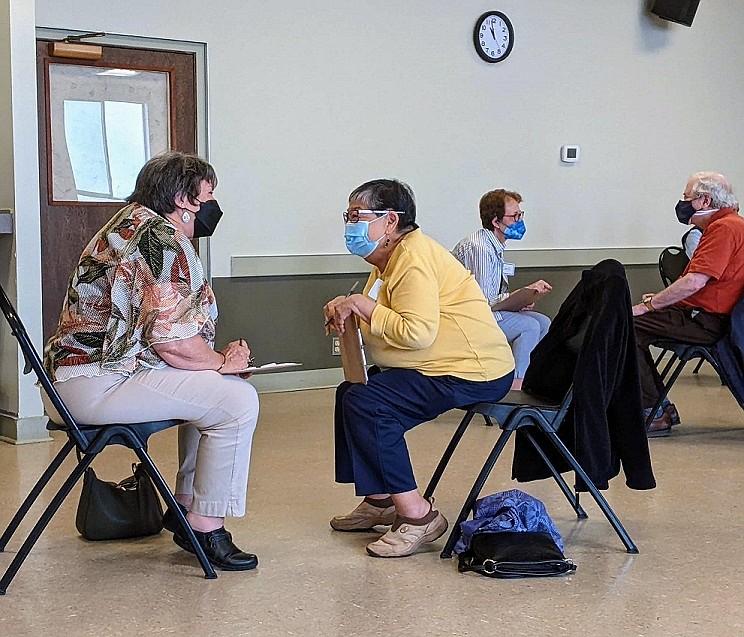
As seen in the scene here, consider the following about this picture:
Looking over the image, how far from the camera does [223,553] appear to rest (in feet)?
10.5

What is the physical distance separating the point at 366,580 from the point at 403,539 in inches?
9.8

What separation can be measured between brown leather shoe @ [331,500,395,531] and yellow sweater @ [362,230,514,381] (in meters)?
0.49

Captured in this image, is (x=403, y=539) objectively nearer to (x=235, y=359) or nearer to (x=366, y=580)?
(x=366, y=580)

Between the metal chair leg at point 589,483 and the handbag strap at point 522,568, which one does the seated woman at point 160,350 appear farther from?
the metal chair leg at point 589,483

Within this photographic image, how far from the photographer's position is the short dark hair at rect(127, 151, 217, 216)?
3193mm

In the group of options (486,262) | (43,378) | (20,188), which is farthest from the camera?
(486,262)

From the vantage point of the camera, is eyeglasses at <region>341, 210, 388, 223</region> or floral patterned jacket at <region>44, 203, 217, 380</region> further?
eyeglasses at <region>341, 210, 388, 223</region>

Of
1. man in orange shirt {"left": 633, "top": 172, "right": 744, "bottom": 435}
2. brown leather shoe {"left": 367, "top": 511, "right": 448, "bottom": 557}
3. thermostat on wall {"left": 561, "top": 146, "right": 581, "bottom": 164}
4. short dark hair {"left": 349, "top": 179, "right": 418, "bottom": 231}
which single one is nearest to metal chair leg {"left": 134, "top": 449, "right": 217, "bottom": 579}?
brown leather shoe {"left": 367, "top": 511, "right": 448, "bottom": 557}

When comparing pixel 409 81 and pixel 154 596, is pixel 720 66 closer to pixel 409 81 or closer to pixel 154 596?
pixel 409 81

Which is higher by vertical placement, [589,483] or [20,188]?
[20,188]

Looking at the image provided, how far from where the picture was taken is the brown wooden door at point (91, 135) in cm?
573

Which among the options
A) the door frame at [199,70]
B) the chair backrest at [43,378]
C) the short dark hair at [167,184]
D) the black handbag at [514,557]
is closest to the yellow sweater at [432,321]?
the black handbag at [514,557]

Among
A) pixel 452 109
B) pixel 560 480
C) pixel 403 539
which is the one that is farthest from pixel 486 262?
pixel 403 539

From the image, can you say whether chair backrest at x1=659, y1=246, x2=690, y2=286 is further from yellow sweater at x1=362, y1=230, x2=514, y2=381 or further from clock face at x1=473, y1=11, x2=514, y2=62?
yellow sweater at x1=362, y1=230, x2=514, y2=381
